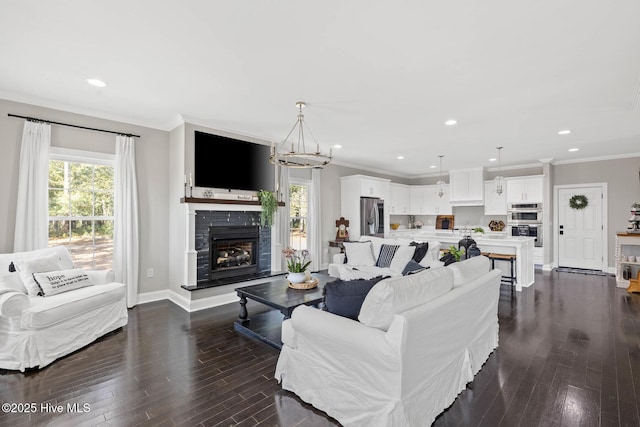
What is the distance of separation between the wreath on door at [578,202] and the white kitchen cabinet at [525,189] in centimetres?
69

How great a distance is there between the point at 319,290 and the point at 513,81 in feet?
10.0

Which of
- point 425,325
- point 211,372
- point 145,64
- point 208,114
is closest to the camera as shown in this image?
point 425,325

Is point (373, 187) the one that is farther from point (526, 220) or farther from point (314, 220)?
point (526, 220)

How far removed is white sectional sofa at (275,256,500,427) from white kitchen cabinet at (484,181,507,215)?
6616 mm

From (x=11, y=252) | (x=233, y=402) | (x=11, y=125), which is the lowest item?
(x=233, y=402)

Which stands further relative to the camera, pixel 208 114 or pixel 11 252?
pixel 208 114

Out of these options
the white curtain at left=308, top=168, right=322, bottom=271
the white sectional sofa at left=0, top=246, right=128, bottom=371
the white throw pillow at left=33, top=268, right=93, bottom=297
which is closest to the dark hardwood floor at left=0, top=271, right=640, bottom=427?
the white sectional sofa at left=0, top=246, right=128, bottom=371

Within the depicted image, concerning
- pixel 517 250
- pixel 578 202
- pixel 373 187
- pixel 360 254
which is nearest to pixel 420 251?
pixel 360 254

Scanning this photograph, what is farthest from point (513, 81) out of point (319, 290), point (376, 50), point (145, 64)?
point (145, 64)

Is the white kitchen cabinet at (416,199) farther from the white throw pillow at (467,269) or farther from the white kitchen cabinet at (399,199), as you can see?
the white throw pillow at (467,269)

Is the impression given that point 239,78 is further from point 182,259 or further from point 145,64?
point 182,259

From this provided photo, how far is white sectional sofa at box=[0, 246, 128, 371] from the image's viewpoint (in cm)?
273

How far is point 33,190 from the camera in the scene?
12.3 ft

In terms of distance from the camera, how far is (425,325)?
196 cm
